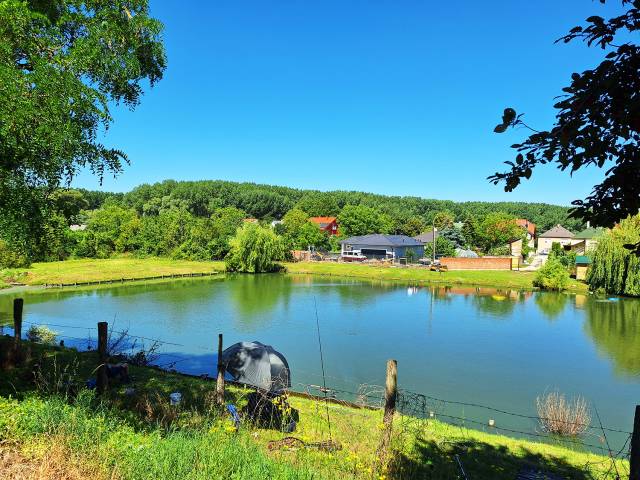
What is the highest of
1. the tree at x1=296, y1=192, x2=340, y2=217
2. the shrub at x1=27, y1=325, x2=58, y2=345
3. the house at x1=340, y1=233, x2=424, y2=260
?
the tree at x1=296, y1=192, x2=340, y2=217

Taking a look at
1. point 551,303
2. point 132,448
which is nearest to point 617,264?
point 551,303

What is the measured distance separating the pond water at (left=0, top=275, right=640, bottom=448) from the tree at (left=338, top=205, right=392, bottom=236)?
3251 centimetres

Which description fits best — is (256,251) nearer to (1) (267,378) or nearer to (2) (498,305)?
(2) (498,305)

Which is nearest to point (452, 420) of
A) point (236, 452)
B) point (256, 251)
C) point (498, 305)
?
point (236, 452)

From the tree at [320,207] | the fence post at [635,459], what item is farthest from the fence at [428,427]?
the tree at [320,207]

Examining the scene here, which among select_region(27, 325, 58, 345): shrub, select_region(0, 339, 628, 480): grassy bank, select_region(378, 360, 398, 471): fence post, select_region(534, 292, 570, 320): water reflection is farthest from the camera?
select_region(534, 292, 570, 320): water reflection

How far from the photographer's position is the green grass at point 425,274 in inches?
1476

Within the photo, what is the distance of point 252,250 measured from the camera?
42344mm

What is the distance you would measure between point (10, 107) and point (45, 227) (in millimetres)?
3146

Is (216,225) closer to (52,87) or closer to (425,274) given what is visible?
(425,274)

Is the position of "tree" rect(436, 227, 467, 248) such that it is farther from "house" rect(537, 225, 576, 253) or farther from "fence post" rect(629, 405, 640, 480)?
"fence post" rect(629, 405, 640, 480)

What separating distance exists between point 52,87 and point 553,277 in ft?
119

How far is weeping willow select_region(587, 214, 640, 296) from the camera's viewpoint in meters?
31.1

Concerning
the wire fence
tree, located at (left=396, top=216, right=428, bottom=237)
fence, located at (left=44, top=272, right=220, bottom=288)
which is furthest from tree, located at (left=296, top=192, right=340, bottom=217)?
the wire fence
